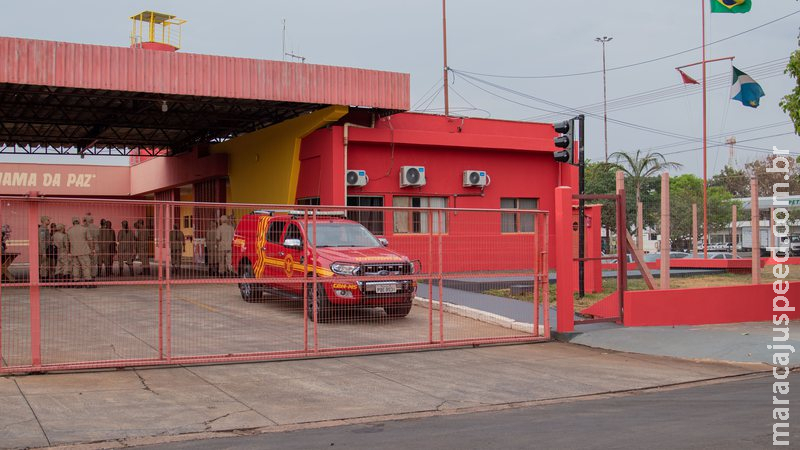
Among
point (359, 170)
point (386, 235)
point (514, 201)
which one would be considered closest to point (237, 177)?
point (359, 170)

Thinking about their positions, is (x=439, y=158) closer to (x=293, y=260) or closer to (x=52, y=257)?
(x=293, y=260)

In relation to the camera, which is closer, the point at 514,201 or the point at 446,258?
the point at 446,258

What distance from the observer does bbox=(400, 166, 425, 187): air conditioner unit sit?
2411cm

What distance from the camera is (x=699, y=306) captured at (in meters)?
15.0

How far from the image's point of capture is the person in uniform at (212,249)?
10.7m

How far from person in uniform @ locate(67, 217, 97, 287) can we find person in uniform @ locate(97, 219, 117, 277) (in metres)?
0.12

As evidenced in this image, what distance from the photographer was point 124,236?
9.95m

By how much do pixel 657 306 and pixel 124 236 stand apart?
31.3ft

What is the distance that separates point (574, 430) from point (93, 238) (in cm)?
627

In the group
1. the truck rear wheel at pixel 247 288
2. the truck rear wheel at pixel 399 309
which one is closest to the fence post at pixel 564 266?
the truck rear wheel at pixel 399 309

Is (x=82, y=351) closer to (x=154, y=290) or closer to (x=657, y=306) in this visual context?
(x=154, y=290)

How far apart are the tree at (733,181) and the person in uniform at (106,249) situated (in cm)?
7502

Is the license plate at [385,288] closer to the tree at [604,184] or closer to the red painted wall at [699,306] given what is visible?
the red painted wall at [699,306]

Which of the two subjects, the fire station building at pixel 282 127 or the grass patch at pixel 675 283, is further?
the fire station building at pixel 282 127
